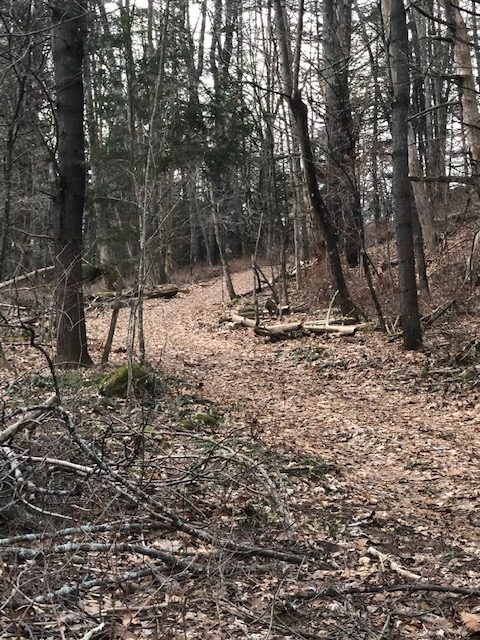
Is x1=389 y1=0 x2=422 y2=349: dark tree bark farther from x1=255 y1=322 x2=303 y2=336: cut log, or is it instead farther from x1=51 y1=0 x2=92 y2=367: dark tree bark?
x1=51 y1=0 x2=92 y2=367: dark tree bark

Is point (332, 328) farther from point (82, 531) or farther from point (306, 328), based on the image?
point (82, 531)

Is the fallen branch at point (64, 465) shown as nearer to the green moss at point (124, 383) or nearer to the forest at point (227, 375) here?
the forest at point (227, 375)

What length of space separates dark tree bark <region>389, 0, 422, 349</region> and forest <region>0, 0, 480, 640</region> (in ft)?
0.12

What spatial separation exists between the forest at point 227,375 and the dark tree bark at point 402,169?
1.4 inches

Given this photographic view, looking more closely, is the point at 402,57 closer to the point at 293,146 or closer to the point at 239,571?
the point at 239,571

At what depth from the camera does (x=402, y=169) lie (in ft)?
33.1

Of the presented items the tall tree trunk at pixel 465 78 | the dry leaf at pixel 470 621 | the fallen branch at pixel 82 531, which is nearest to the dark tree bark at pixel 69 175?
the fallen branch at pixel 82 531

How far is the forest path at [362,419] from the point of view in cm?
518

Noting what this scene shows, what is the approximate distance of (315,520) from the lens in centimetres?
492

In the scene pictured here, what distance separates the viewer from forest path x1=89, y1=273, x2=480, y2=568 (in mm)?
5177

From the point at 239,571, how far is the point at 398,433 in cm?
392

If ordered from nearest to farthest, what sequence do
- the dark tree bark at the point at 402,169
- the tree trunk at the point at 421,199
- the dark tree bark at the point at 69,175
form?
the dark tree bark at the point at 69,175 < the dark tree bark at the point at 402,169 < the tree trunk at the point at 421,199

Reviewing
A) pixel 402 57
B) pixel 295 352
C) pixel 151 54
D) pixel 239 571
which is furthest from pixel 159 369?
pixel 151 54

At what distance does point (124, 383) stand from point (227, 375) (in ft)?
8.86
